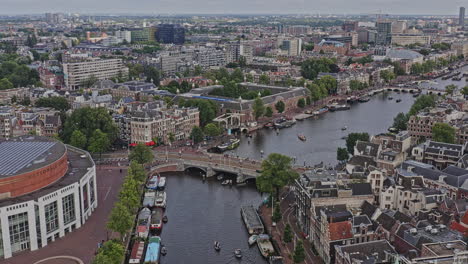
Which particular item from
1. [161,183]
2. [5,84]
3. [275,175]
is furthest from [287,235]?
[5,84]

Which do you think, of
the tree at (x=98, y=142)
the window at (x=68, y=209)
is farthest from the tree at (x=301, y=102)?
the window at (x=68, y=209)

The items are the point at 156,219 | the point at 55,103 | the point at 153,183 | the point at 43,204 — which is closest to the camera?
the point at 43,204

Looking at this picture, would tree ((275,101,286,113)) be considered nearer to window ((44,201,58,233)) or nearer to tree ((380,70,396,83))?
tree ((380,70,396,83))

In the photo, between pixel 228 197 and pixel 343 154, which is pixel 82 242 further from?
pixel 343 154

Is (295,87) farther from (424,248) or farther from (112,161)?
(424,248)

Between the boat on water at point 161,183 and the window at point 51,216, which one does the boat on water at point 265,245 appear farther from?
the window at point 51,216

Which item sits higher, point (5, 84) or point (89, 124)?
point (5, 84)
